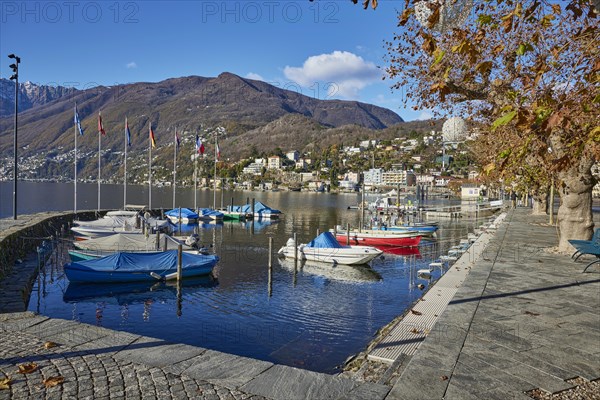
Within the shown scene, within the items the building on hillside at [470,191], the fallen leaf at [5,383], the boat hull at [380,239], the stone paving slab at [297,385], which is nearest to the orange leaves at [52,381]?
the fallen leaf at [5,383]

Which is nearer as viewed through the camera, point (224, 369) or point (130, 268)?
point (224, 369)

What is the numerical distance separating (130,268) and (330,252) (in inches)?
432

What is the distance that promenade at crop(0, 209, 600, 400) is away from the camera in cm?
486

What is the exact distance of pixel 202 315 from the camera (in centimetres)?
1557

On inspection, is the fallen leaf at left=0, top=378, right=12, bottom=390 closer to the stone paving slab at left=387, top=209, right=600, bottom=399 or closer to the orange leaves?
the orange leaves

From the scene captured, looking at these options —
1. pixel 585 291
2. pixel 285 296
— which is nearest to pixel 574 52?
pixel 585 291

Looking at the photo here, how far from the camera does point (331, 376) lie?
5414 mm

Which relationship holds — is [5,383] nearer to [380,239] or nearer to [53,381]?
[53,381]

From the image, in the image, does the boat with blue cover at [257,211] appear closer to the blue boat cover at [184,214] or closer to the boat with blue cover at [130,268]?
the blue boat cover at [184,214]

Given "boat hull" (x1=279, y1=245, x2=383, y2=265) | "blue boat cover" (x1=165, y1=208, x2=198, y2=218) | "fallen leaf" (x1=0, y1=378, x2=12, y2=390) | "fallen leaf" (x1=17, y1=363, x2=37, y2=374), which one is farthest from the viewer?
"blue boat cover" (x1=165, y1=208, x2=198, y2=218)

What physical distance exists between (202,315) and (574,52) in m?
13.5

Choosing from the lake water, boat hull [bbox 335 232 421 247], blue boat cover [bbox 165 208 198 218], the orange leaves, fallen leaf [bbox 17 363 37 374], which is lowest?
the lake water

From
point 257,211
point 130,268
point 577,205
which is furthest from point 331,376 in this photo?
point 257,211

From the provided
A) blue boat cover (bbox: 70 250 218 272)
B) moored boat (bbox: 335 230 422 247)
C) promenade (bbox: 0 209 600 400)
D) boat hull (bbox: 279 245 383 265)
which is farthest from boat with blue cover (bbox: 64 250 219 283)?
moored boat (bbox: 335 230 422 247)
